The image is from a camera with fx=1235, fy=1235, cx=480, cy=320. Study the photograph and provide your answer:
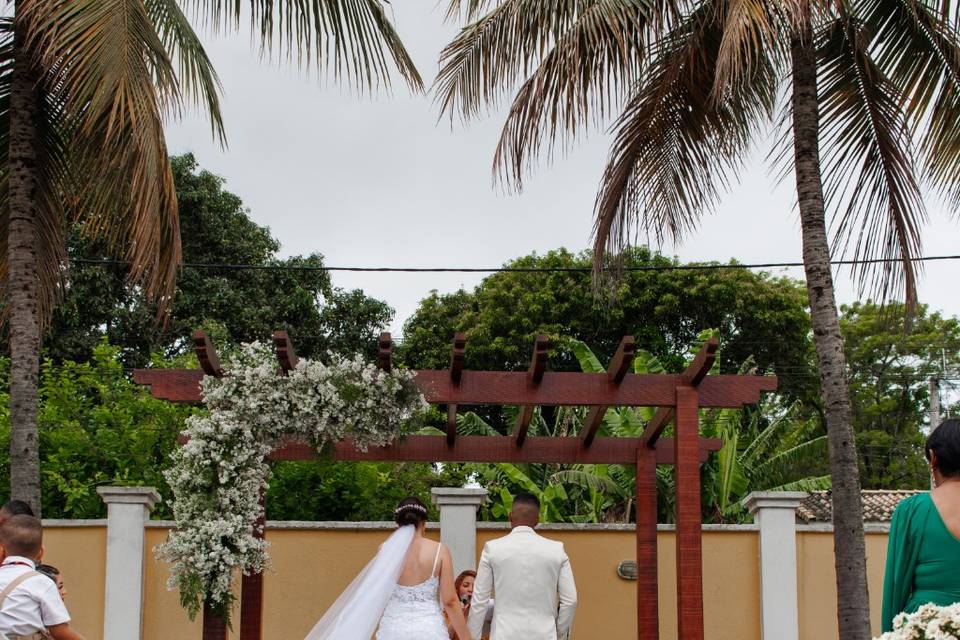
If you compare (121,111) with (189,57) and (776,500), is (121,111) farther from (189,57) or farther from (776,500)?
(776,500)

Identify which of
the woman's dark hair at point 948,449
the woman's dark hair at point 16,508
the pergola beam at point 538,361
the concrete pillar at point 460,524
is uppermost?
the pergola beam at point 538,361

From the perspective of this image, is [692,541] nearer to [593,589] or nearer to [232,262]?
[593,589]

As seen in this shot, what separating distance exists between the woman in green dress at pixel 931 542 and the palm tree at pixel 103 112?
6.23 metres

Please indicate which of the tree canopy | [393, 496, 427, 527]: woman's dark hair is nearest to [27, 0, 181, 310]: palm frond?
[393, 496, 427, 527]: woman's dark hair

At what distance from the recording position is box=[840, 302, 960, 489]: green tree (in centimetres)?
3369

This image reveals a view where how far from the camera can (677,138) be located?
435 inches

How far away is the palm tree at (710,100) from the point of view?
10078 mm

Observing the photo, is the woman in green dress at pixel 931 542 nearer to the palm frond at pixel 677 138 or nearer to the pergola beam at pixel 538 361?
the pergola beam at pixel 538 361

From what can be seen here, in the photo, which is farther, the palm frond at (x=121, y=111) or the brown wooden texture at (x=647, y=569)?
the brown wooden texture at (x=647, y=569)

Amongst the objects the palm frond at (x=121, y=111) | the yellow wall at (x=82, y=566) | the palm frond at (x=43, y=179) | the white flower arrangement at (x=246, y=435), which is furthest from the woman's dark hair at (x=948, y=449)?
the yellow wall at (x=82, y=566)

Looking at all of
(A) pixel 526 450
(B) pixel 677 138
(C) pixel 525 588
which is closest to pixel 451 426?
(A) pixel 526 450

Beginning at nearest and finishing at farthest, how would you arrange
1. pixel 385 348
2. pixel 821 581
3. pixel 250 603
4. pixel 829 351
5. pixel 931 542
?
pixel 931 542 → pixel 385 348 → pixel 829 351 → pixel 250 603 → pixel 821 581

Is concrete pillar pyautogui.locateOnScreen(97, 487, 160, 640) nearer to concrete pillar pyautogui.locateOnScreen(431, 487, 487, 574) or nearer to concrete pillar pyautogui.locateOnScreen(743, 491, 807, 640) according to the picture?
concrete pillar pyautogui.locateOnScreen(431, 487, 487, 574)

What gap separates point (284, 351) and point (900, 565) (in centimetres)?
578
